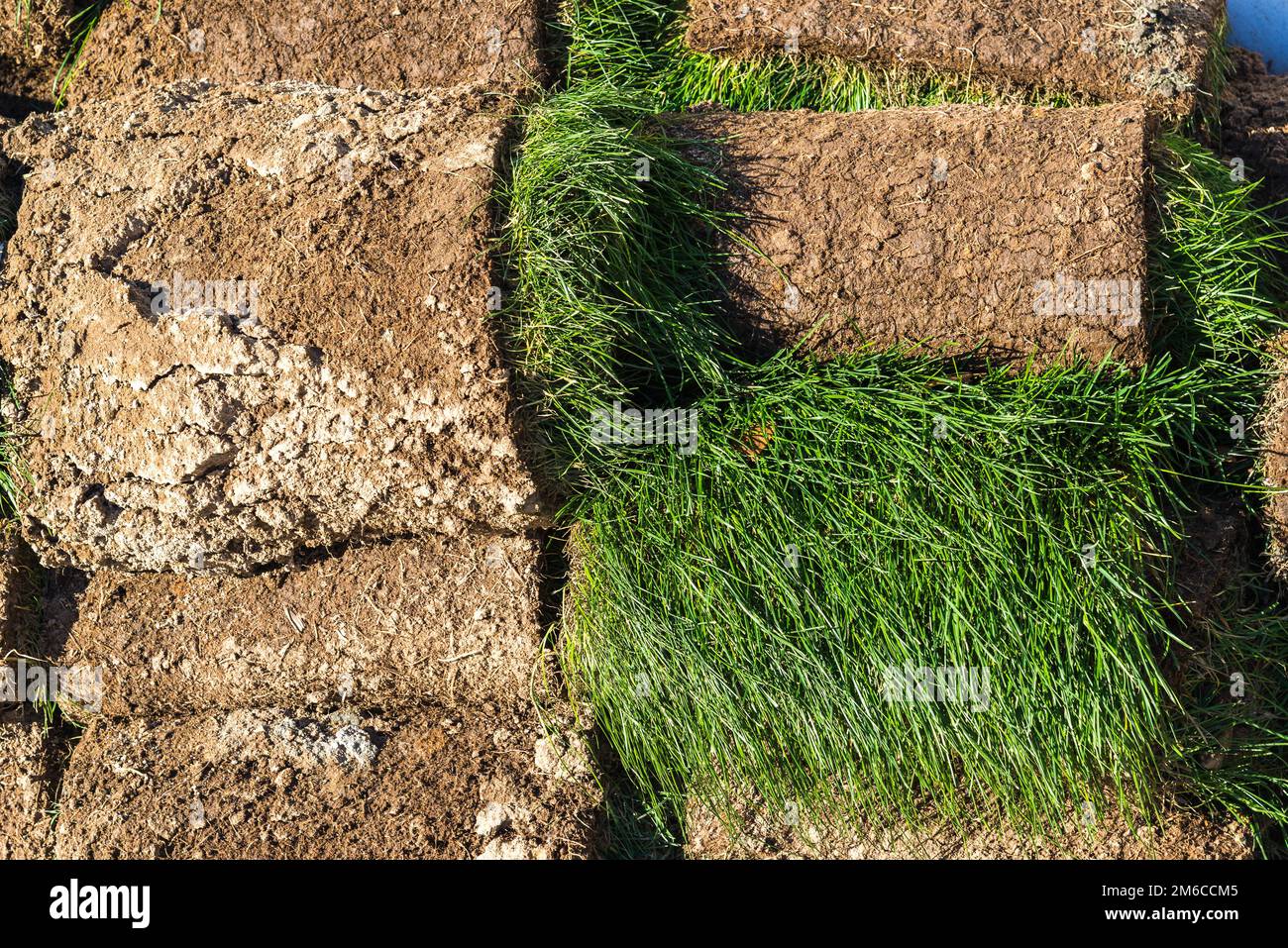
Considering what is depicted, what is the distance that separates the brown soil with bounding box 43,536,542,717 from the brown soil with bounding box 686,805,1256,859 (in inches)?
29.3

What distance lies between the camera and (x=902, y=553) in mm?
2852

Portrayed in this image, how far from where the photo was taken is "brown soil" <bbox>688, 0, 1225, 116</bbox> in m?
3.25

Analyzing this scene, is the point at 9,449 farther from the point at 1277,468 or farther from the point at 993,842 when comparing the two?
the point at 1277,468

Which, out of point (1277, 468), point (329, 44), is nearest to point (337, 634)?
point (329, 44)

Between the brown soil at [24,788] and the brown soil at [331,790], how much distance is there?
4.0 inches

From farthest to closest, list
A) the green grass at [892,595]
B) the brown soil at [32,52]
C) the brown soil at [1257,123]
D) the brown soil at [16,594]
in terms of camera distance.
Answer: the brown soil at [32,52], the brown soil at [1257,123], the brown soil at [16,594], the green grass at [892,595]

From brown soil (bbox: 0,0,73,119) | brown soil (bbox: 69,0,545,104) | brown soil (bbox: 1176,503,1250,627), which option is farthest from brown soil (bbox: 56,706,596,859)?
brown soil (bbox: 0,0,73,119)

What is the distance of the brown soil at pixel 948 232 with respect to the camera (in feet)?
9.51

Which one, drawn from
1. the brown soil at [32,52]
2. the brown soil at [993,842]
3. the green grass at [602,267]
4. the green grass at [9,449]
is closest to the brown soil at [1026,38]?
the green grass at [602,267]

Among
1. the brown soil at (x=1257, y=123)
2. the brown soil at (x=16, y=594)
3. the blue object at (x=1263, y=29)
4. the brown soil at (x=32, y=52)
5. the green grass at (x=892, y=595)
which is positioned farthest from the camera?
the blue object at (x=1263, y=29)

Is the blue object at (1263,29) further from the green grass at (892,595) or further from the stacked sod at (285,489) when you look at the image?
the stacked sod at (285,489)

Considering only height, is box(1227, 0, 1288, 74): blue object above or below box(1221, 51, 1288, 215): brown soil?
above

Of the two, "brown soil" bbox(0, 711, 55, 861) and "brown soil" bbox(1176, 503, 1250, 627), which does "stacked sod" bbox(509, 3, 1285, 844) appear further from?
"brown soil" bbox(0, 711, 55, 861)
